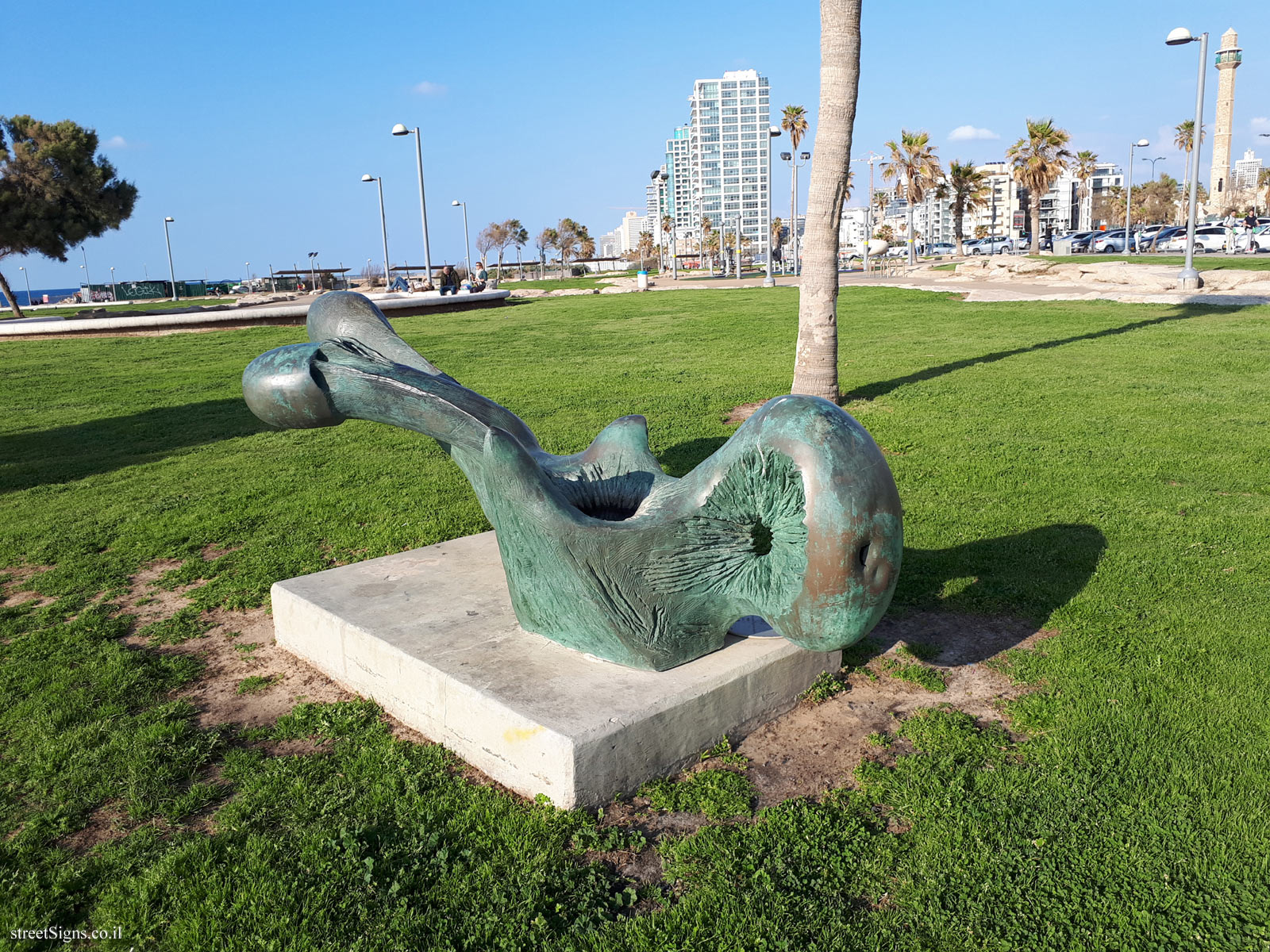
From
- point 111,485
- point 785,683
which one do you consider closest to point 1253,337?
point 785,683

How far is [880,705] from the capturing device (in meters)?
3.92

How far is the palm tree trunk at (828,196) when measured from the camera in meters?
8.47

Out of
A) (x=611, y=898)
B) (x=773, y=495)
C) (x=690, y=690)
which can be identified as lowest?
(x=611, y=898)

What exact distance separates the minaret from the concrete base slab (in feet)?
231

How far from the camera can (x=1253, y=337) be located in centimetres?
1340

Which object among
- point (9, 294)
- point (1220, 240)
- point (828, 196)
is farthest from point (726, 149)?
point (828, 196)

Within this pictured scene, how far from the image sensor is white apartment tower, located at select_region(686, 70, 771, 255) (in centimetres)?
14988

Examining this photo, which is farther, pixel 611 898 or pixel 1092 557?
pixel 1092 557

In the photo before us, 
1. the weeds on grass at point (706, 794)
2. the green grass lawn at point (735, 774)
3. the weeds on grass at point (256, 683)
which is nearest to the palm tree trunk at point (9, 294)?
the green grass lawn at point (735, 774)

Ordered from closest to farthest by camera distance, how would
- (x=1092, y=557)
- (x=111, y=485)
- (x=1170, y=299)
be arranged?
(x=1092, y=557), (x=111, y=485), (x=1170, y=299)

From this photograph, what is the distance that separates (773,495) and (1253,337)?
1365 centimetres

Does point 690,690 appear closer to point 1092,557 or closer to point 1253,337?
point 1092,557

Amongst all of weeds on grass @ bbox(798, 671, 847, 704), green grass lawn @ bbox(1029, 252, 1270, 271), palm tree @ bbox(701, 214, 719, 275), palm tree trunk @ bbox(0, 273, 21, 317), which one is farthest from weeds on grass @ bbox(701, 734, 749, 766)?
palm tree @ bbox(701, 214, 719, 275)

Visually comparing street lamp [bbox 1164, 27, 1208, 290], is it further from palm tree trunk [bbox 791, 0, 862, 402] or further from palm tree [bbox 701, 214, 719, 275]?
palm tree [bbox 701, 214, 719, 275]
